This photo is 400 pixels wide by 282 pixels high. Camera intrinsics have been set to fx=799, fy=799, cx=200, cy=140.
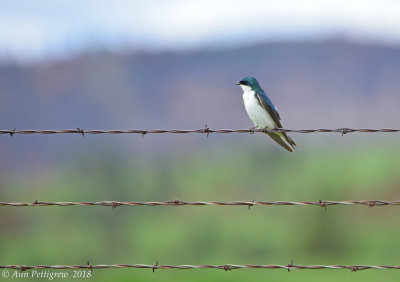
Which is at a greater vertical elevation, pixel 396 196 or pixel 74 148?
pixel 74 148

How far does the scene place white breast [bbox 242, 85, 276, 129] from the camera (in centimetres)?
895

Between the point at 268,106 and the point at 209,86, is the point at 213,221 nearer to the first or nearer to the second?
the point at 268,106

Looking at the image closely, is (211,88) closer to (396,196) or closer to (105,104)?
(105,104)

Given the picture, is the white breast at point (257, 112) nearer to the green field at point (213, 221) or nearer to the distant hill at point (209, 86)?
the green field at point (213, 221)

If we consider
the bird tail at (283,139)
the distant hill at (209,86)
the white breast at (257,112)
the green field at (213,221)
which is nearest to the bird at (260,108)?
the white breast at (257,112)

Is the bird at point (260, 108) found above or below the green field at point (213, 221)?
below

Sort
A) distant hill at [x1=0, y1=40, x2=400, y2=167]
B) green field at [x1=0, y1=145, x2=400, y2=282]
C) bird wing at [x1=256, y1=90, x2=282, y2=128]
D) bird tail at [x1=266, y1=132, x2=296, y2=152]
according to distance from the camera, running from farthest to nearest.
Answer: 1. distant hill at [x1=0, y1=40, x2=400, y2=167]
2. green field at [x1=0, y1=145, x2=400, y2=282]
3. bird wing at [x1=256, y1=90, x2=282, y2=128]
4. bird tail at [x1=266, y1=132, x2=296, y2=152]

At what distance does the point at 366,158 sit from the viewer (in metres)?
126

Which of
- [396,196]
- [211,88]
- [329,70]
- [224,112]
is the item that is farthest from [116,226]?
[329,70]

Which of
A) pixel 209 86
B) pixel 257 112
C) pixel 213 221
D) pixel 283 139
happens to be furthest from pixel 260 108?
pixel 209 86

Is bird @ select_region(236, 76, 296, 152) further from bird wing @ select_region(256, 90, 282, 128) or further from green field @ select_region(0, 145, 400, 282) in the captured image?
green field @ select_region(0, 145, 400, 282)

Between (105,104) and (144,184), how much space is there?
6355 cm

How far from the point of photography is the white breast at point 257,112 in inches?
352

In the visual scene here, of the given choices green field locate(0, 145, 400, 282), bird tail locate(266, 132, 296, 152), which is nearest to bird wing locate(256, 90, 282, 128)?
bird tail locate(266, 132, 296, 152)
